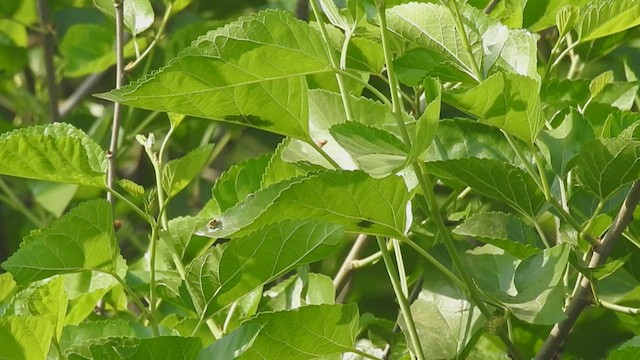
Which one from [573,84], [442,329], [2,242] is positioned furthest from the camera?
[2,242]

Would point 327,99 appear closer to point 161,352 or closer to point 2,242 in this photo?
point 161,352

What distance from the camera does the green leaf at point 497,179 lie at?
0.78 metres

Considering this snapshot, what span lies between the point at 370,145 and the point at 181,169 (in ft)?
0.87

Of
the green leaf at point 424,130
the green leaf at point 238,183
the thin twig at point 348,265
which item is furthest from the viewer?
the thin twig at point 348,265

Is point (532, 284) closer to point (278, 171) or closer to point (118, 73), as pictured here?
point (278, 171)

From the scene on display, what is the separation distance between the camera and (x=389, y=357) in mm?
1040

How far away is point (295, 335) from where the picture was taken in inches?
30.2

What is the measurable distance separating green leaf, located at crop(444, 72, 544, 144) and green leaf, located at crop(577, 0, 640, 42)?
0.16m

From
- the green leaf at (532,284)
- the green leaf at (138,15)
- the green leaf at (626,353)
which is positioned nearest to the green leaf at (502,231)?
the green leaf at (532,284)

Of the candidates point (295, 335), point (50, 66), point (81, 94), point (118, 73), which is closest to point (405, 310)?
point (295, 335)

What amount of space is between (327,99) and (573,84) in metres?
0.27

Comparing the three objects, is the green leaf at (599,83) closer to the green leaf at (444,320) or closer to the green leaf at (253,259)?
the green leaf at (444,320)

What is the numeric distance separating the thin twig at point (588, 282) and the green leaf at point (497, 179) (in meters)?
0.06

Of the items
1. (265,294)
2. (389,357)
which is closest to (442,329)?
(389,357)
